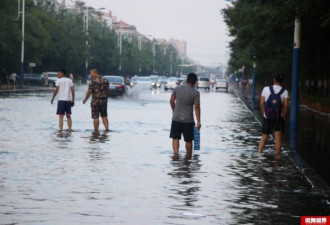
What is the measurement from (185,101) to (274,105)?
75.6 inches

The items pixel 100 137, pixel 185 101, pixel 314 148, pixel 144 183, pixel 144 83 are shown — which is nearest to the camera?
pixel 144 183

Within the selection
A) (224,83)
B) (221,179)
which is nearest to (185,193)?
(221,179)

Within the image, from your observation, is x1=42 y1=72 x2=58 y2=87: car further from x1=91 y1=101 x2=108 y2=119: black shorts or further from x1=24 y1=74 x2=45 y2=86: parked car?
x1=91 y1=101 x2=108 y2=119: black shorts

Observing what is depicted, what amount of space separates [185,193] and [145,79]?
87972 millimetres

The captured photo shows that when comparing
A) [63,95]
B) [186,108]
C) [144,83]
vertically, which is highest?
[186,108]

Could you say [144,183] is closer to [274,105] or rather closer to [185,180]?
[185,180]

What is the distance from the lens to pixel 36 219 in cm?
1004

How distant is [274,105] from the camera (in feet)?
62.0

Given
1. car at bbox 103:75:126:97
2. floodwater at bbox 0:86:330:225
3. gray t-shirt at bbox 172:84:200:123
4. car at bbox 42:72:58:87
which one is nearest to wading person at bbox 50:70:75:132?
floodwater at bbox 0:86:330:225

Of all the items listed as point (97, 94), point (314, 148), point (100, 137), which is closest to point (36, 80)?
point (97, 94)

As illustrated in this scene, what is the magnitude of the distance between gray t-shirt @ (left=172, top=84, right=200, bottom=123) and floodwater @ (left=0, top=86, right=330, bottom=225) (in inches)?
31.2

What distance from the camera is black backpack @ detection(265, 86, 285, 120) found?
18875 millimetres

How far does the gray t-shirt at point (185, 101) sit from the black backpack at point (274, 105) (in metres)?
1.61

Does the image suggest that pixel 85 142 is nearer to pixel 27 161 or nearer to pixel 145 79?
pixel 27 161
